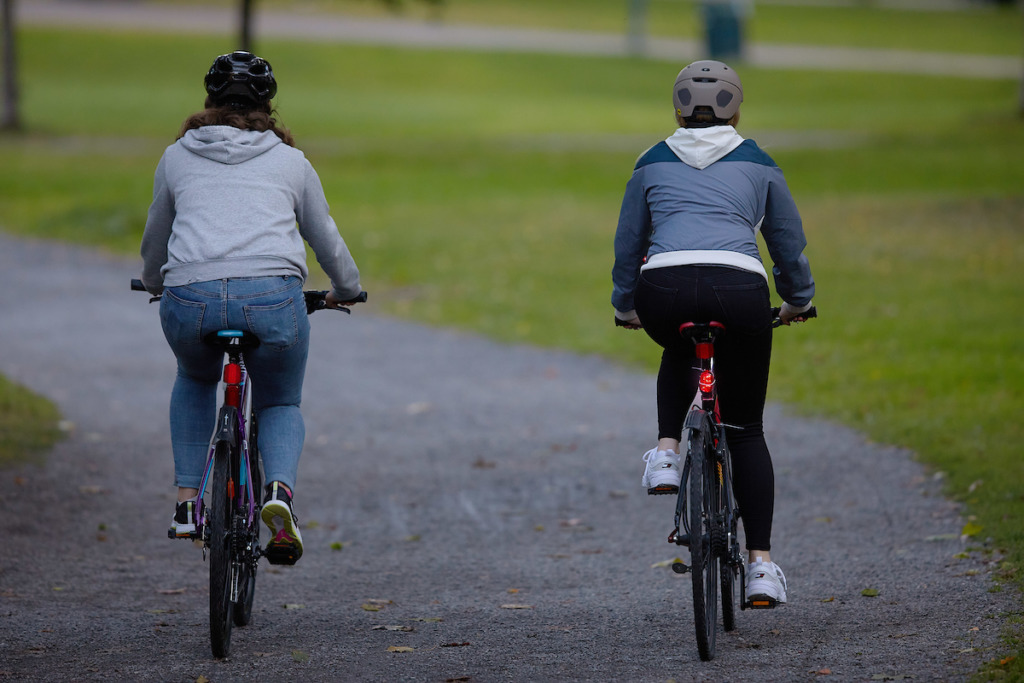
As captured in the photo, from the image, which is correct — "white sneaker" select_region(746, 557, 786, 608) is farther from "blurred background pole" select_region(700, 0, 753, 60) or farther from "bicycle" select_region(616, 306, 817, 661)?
"blurred background pole" select_region(700, 0, 753, 60)

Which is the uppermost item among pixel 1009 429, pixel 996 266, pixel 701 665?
pixel 996 266

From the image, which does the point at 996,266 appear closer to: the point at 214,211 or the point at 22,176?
the point at 214,211

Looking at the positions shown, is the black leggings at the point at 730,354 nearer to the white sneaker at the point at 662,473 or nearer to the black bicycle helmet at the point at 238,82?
the white sneaker at the point at 662,473

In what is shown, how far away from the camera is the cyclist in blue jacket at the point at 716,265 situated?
4.53 m

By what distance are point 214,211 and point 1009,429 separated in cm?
558

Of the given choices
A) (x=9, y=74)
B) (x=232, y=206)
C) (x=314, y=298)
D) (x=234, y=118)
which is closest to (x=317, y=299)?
(x=314, y=298)

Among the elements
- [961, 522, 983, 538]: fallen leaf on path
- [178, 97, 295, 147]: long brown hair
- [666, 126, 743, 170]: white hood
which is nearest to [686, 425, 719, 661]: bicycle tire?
[666, 126, 743, 170]: white hood

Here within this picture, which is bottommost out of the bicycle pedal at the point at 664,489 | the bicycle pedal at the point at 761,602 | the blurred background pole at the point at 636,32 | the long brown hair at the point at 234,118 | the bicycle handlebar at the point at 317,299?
the bicycle pedal at the point at 761,602

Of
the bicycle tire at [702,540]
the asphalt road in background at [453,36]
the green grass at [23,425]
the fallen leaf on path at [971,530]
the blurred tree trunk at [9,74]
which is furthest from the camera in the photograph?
the asphalt road in background at [453,36]

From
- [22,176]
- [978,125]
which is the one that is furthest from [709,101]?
[978,125]

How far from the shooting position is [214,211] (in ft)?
15.1

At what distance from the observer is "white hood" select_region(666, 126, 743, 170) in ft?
15.3

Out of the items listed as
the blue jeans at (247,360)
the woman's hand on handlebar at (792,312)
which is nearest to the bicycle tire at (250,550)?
the blue jeans at (247,360)

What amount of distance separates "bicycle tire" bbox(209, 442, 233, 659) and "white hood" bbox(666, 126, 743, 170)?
180cm
